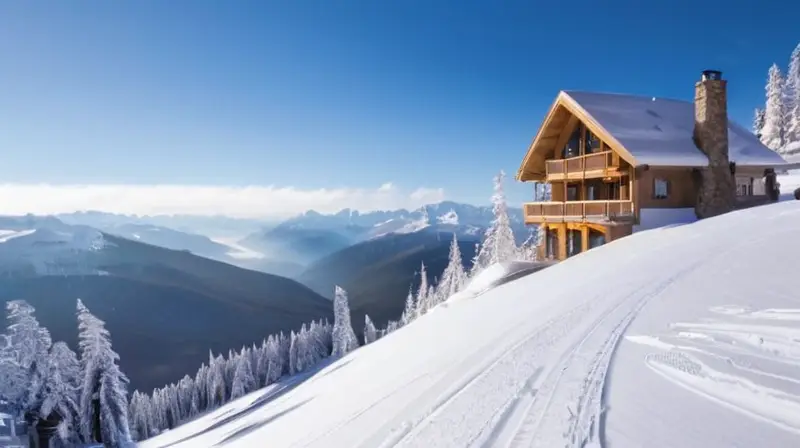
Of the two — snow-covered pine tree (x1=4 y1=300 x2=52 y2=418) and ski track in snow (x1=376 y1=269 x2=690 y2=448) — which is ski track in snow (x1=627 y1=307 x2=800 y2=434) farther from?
snow-covered pine tree (x1=4 y1=300 x2=52 y2=418)

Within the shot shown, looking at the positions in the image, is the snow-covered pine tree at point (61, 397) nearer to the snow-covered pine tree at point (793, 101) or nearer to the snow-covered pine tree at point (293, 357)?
the snow-covered pine tree at point (293, 357)

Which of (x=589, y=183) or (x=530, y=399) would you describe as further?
(x=589, y=183)

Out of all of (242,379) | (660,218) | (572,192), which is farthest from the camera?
(242,379)

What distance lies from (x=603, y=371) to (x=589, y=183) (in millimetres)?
22339

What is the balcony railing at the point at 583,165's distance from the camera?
22.6 meters

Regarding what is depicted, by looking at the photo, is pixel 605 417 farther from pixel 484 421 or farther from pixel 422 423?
pixel 422 423

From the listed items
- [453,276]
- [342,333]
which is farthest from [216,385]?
[453,276]

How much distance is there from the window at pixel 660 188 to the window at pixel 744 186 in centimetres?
577

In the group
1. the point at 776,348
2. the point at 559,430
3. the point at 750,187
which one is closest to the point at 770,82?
the point at 750,187

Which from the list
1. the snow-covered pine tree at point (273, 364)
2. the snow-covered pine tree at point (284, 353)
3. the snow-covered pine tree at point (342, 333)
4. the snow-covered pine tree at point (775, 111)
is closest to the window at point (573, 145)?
the snow-covered pine tree at point (342, 333)

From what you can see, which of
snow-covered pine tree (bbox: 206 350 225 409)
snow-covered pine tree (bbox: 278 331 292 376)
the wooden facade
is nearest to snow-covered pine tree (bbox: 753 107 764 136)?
the wooden facade

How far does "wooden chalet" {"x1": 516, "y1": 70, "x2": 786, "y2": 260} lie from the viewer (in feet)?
69.0

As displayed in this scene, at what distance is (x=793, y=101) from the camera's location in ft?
202

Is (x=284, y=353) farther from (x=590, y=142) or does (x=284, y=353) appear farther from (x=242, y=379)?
(x=590, y=142)
